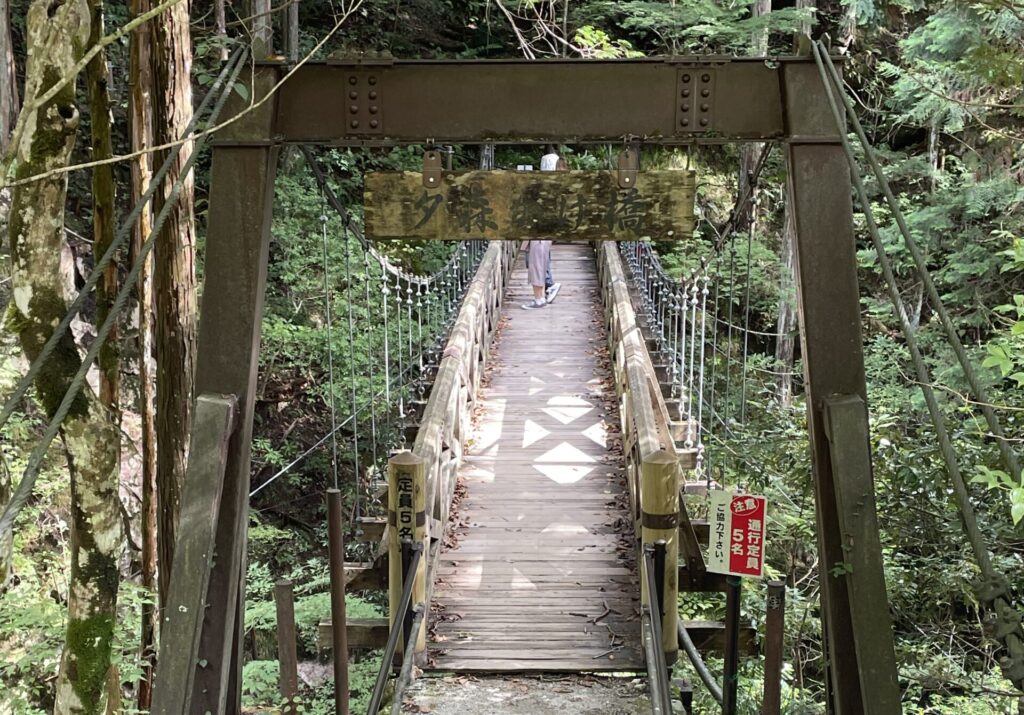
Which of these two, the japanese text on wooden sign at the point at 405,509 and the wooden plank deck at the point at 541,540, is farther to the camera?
the wooden plank deck at the point at 541,540

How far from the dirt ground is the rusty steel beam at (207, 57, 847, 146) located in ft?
7.94

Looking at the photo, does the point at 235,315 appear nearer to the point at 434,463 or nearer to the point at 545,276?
the point at 434,463

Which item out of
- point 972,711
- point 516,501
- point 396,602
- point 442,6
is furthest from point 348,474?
point 442,6

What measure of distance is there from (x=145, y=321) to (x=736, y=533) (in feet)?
12.2

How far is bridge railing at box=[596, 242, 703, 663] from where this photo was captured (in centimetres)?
394

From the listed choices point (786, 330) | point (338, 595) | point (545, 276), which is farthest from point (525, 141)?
point (786, 330)

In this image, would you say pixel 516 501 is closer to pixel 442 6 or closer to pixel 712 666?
pixel 712 666

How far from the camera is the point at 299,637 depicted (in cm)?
736

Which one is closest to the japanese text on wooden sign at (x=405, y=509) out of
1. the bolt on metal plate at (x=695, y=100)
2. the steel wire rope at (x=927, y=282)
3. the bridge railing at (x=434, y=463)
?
the bridge railing at (x=434, y=463)

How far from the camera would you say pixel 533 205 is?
2830 millimetres

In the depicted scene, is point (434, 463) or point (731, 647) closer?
point (731, 647)

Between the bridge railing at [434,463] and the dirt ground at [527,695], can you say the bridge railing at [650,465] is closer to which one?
the dirt ground at [527,695]

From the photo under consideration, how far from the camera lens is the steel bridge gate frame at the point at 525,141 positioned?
241 cm

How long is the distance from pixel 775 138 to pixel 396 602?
259 cm
